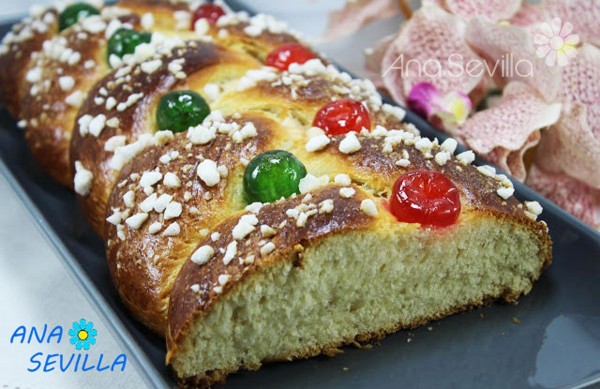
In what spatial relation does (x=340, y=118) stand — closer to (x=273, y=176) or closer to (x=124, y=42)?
(x=273, y=176)

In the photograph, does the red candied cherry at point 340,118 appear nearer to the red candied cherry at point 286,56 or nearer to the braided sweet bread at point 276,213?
the braided sweet bread at point 276,213

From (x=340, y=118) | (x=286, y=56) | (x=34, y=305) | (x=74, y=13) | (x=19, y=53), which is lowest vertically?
(x=34, y=305)

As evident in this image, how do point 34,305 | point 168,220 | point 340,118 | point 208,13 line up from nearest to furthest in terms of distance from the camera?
point 168,220, point 340,118, point 34,305, point 208,13

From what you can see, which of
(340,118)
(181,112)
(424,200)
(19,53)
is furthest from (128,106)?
(424,200)

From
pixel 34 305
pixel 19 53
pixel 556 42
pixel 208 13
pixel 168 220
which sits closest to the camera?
pixel 168 220

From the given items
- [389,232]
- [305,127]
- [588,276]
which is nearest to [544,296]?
[588,276]

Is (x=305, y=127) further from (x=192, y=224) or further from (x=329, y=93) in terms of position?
(x=192, y=224)
